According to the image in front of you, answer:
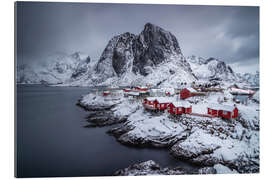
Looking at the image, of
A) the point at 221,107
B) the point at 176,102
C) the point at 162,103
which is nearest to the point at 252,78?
the point at 221,107

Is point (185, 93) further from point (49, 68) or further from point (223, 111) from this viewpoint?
point (49, 68)

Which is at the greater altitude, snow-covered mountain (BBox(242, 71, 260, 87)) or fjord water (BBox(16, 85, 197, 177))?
snow-covered mountain (BBox(242, 71, 260, 87))

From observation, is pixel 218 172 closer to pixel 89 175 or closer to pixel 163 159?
pixel 163 159

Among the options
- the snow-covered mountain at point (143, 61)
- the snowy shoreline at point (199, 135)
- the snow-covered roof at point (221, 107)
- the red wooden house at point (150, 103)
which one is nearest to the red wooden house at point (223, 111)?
the snow-covered roof at point (221, 107)

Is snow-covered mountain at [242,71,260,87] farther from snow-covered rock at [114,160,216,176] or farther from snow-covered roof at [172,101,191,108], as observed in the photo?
snow-covered rock at [114,160,216,176]

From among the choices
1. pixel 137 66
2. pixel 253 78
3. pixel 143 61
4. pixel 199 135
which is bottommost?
pixel 199 135

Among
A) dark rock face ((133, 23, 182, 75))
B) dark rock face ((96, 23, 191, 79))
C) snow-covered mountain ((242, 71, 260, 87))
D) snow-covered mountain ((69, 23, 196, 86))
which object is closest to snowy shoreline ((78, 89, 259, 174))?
snow-covered mountain ((242, 71, 260, 87))
